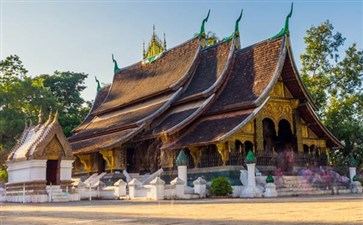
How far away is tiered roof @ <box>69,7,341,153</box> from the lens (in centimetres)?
1931

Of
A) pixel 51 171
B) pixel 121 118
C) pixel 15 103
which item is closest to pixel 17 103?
pixel 15 103

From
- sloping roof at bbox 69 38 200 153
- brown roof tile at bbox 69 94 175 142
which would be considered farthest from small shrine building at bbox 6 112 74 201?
brown roof tile at bbox 69 94 175 142

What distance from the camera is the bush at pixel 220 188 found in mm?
15656

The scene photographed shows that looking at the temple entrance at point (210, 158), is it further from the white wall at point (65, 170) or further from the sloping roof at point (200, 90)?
the white wall at point (65, 170)

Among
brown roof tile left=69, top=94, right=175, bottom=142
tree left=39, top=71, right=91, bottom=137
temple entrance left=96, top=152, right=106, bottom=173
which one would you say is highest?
tree left=39, top=71, right=91, bottom=137

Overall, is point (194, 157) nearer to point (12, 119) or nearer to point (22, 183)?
point (22, 183)

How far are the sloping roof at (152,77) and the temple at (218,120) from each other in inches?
3.6

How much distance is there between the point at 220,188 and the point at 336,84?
1683 centimetres

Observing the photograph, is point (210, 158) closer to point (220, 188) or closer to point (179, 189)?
point (220, 188)

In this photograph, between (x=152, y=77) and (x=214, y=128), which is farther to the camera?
(x=152, y=77)

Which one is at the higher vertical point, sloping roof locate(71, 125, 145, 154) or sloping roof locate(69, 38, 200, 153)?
sloping roof locate(69, 38, 200, 153)

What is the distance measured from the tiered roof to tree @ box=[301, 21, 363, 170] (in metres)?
5.54

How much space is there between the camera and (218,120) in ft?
64.4

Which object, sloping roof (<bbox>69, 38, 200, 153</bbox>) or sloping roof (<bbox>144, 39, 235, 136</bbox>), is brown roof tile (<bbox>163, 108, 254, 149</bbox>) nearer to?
sloping roof (<bbox>144, 39, 235, 136</bbox>)
